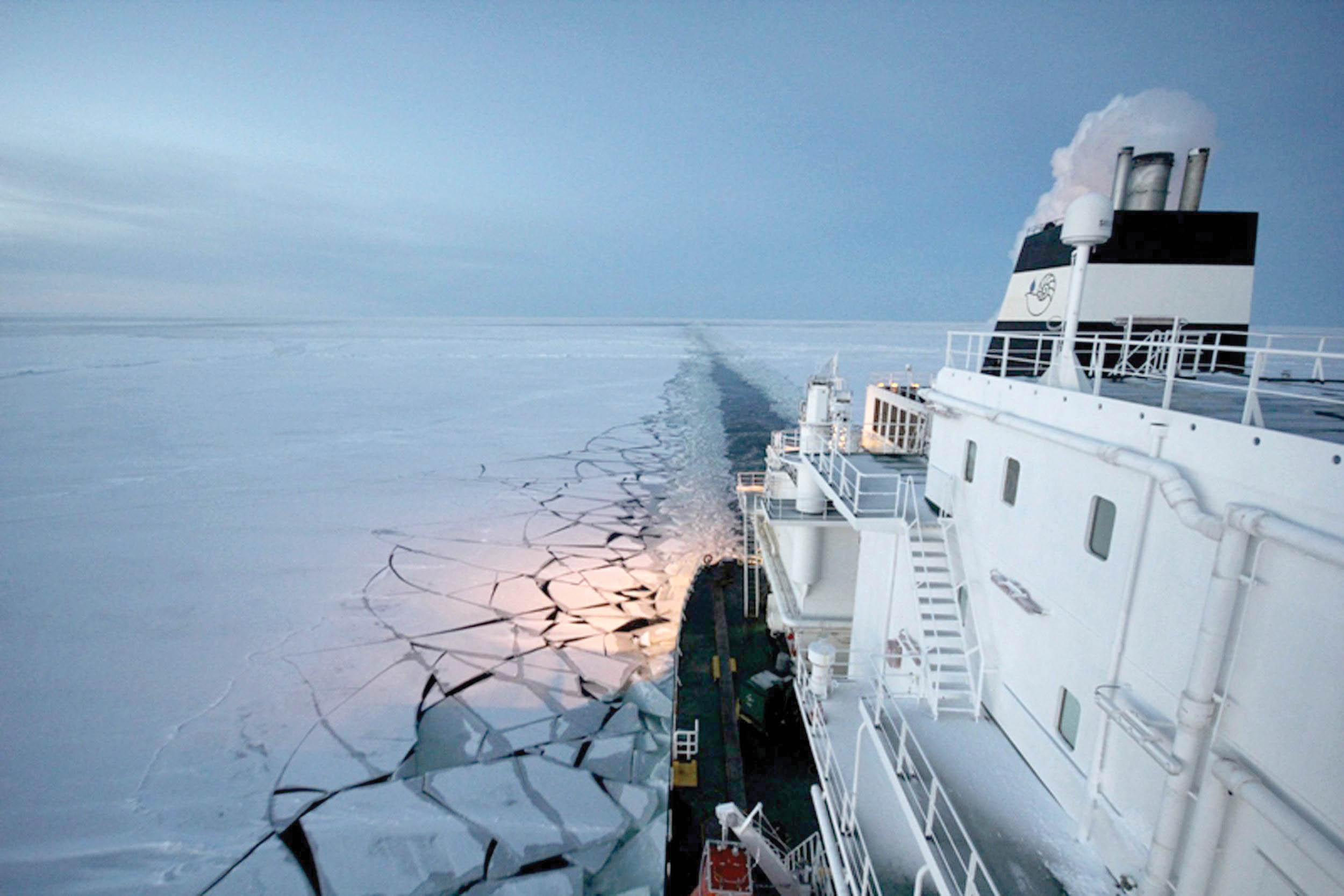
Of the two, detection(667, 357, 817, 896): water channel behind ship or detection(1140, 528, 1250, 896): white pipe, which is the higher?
detection(1140, 528, 1250, 896): white pipe

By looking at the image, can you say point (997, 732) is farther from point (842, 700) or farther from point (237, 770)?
point (237, 770)

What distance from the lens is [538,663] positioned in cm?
977

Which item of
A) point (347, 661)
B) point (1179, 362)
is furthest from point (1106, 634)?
point (347, 661)

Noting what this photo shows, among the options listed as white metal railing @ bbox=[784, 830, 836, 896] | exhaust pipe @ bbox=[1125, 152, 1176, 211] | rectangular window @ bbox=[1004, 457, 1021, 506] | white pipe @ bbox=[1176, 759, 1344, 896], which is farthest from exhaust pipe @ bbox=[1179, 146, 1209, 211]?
white metal railing @ bbox=[784, 830, 836, 896]

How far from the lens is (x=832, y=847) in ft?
18.2

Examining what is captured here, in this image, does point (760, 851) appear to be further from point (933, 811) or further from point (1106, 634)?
point (1106, 634)

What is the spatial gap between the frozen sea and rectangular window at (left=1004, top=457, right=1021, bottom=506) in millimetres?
5187

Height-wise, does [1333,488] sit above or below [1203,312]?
below

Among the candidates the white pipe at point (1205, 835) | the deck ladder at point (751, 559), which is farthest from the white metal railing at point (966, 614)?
the deck ladder at point (751, 559)

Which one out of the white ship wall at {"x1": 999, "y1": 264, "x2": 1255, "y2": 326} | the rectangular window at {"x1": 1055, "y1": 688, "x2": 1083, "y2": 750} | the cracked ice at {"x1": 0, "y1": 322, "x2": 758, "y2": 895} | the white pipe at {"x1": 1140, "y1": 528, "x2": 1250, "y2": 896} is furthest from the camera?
the white ship wall at {"x1": 999, "y1": 264, "x2": 1255, "y2": 326}

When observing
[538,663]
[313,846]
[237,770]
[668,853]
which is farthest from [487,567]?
[668,853]

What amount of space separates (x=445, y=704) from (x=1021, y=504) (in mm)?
7612

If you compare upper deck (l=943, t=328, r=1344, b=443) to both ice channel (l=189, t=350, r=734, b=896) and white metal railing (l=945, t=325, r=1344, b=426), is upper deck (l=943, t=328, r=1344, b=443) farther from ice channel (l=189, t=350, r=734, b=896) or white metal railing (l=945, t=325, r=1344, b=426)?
ice channel (l=189, t=350, r=734, b=896)

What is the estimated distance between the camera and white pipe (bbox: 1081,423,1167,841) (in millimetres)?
3883
